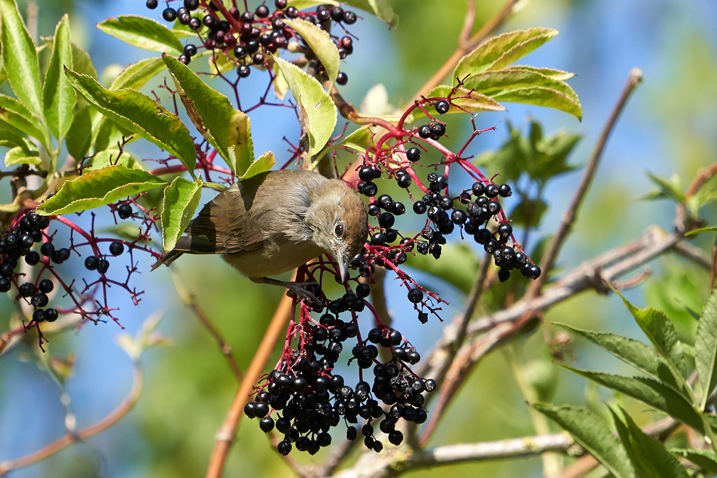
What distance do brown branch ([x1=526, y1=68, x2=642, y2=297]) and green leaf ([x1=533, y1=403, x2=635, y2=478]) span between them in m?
1.22

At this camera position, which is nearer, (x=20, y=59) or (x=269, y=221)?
(x=20, y=59)

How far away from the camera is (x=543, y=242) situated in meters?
3.94

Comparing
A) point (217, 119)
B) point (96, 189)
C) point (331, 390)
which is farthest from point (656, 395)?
point (96, 189)

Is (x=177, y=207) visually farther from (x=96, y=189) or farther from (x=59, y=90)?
(x=59, y=90)

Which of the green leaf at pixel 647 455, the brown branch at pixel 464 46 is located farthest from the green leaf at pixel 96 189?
the brown branch at pixel 464 46

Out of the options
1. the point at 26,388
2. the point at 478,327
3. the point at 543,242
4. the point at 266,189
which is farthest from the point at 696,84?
the point at 26,388

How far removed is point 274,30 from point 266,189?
0.83 metres

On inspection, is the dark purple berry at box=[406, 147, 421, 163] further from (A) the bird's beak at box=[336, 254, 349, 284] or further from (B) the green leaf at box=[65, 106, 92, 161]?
(B) the green leaf at box=[65, 106, 92, 161]

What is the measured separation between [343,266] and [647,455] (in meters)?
Result: 1.24

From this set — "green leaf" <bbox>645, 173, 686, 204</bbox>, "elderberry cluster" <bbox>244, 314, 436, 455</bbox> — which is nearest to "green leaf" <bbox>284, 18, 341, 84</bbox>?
"elderberry cluster" <bbox>244, 314, 436, 455</bbox>

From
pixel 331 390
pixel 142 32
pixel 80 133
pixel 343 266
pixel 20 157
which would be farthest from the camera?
pixel 142 32

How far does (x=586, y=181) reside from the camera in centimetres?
326

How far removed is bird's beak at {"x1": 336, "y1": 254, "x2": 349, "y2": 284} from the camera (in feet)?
7.50

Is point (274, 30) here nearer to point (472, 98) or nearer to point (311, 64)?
point (311, 64)
